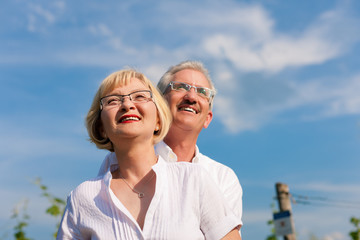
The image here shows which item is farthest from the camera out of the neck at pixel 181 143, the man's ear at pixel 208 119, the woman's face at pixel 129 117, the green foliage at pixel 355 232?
the green foliage at pixel 355 232

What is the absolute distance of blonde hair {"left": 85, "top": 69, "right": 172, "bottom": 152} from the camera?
103 inches

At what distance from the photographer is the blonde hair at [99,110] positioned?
2.61m

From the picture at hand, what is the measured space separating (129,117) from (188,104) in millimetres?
1543

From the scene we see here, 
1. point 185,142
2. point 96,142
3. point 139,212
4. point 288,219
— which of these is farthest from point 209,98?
point 288,219

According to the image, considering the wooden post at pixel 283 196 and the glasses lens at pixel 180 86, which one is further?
the wooden post at pixel 283 196

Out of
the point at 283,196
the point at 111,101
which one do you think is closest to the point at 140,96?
the point at 111,101

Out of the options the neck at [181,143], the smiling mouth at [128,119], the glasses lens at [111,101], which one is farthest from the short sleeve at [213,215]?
the neck at [181,143]

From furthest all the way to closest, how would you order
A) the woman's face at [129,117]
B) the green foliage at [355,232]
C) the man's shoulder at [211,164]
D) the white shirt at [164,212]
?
1. the green foliage at [355,232]
2. the man's shoulder at [211,164]
3. the woman's face at [129,117]
4. the white shirt at [164,212]

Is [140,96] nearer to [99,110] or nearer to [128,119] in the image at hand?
[128,119]

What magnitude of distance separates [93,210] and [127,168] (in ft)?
0.99

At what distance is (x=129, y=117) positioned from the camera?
2459 millimetres

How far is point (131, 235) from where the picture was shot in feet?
7.54

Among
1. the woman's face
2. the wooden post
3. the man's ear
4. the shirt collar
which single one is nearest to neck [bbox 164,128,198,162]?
the shirt collar

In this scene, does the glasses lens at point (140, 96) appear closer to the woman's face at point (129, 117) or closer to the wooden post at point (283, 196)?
the woman's face at point (129, 117)
